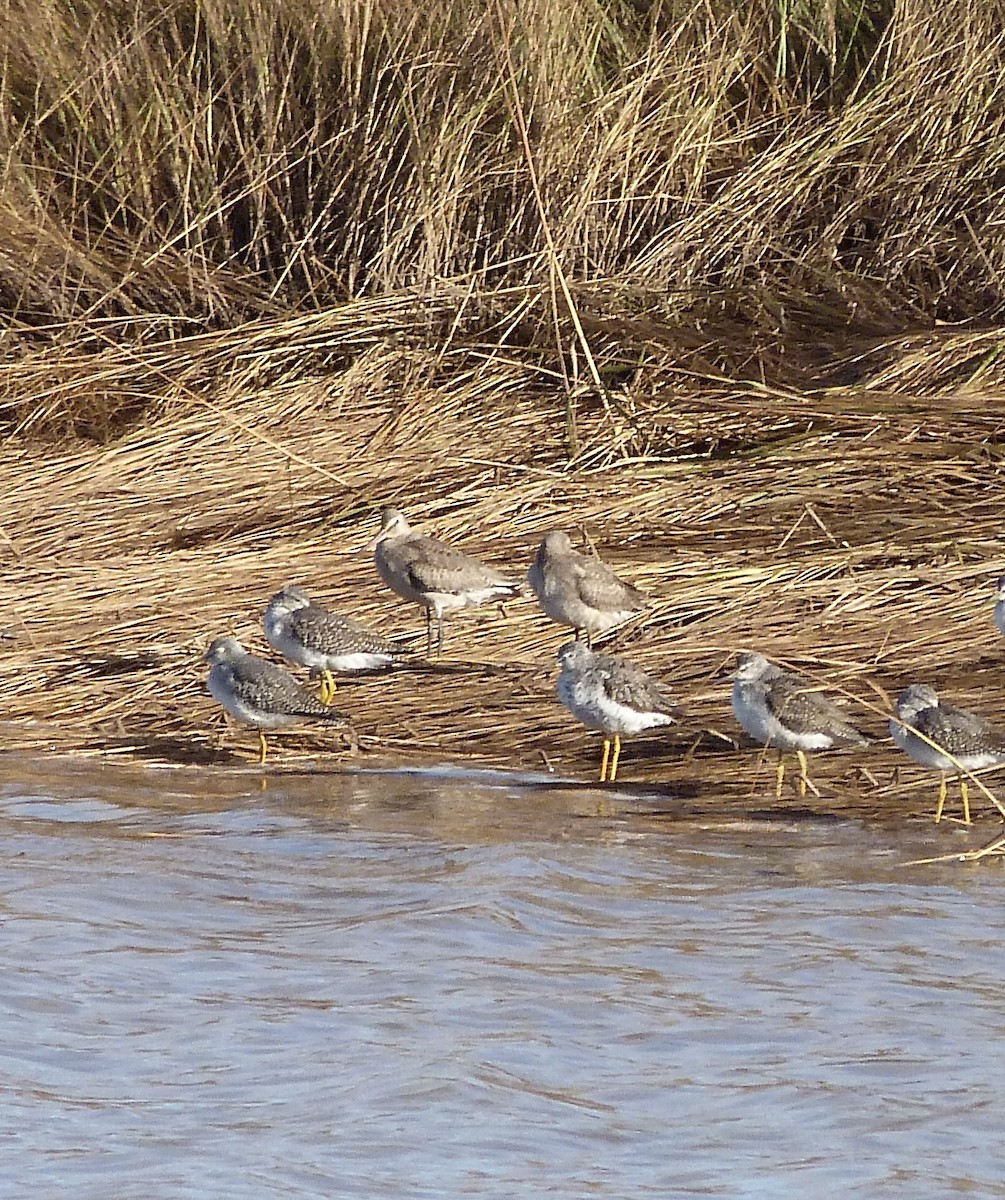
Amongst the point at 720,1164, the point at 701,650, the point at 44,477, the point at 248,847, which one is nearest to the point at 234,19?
the point at 44,477

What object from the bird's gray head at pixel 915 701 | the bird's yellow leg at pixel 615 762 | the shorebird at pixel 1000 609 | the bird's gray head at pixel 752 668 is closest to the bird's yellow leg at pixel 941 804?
the bird's gray head at pixel 915 701

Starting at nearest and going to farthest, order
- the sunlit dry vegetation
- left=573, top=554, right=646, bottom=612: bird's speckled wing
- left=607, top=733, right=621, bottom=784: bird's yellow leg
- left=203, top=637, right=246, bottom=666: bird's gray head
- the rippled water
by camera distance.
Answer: the rippled water, left=607, top=733, right=621, bottom=784: bird's yellow leg, left=203, top=637, right=246, bottom=666: bird's gray head, left=573, top=554, right=646, bottom=612: bird's speckled wing, the sunlit dry vegetation

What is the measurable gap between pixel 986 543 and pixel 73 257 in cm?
438

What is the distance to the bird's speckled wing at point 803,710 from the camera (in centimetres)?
663

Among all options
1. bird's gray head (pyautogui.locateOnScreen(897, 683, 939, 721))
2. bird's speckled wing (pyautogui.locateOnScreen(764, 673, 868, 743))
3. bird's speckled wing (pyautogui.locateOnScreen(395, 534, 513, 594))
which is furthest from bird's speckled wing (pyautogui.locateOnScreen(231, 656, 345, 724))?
bird's gray head (pyautogui.locateOnScreen(897, 683, 939, 721))

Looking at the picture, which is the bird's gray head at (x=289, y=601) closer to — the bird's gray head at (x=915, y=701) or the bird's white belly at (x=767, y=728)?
the bird's white belly at (x=767, y=728)

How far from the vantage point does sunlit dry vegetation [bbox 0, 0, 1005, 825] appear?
9.07 m

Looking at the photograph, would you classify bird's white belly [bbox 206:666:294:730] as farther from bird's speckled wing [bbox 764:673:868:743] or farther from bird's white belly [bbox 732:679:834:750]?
bird's speckled wing [bbox 764:673:868:743]

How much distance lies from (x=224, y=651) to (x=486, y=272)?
3.10 metres

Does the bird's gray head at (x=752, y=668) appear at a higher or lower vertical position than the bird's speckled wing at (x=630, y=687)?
higher

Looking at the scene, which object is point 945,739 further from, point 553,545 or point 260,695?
point 260,695

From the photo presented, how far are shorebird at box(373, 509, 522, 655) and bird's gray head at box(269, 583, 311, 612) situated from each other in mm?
378

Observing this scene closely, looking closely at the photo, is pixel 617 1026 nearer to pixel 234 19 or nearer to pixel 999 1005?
pixel 999 1005

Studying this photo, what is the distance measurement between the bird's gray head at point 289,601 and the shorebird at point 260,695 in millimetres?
327
